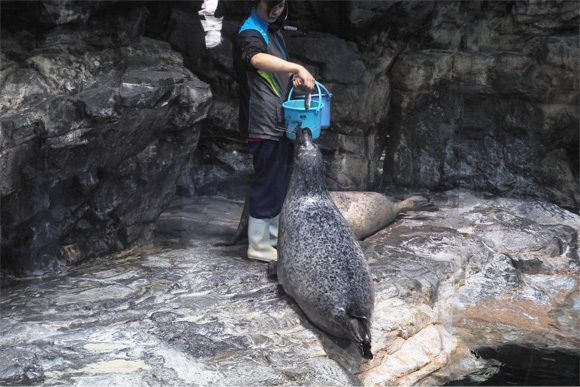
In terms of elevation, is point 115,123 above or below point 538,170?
above

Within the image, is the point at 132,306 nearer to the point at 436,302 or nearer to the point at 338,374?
the point at 338,374

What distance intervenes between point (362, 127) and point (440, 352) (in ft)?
11.2

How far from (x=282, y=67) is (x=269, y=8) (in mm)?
619

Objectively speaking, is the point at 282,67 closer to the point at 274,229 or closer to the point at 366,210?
the point at 274,229

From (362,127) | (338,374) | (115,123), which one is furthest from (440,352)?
(362,127)

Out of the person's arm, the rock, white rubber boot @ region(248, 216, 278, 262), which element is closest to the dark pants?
white rubber boot @ region(248, 216, 278, 262)

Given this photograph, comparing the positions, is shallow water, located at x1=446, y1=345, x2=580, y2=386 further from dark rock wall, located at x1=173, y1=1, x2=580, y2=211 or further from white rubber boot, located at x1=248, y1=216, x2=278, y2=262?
dark rock wall, located at x1=173, y1=1, x2=580, y2=211

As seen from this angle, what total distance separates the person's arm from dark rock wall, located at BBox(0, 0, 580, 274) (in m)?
0.91

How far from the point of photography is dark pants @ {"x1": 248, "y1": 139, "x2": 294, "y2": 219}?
4863 mm

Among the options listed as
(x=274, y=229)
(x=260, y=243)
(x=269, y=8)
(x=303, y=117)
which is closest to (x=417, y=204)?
(x=274, y=229)

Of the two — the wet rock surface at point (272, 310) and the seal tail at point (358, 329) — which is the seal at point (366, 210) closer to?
the wet rock surface at point (272, 310)

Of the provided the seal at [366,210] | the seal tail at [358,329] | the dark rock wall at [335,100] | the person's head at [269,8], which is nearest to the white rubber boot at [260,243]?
the seal at [366,210]

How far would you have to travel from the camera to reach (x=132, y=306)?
4.21 m

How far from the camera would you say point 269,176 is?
16.1ft
